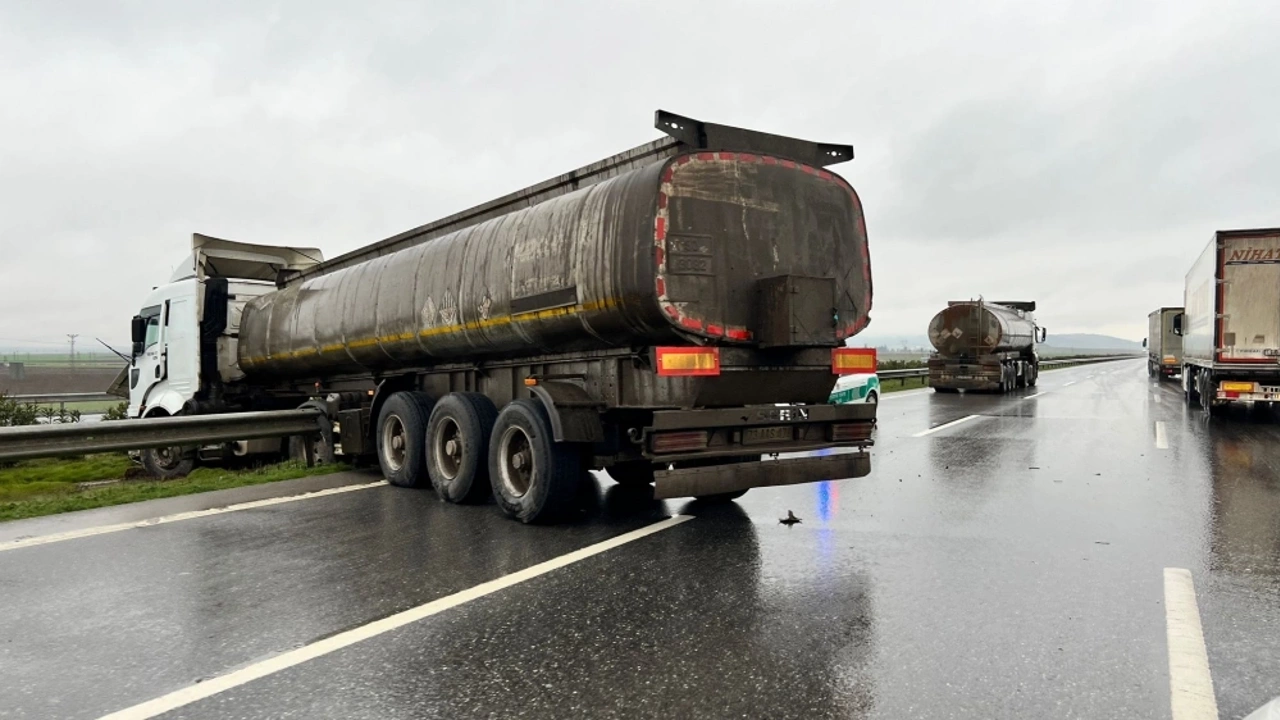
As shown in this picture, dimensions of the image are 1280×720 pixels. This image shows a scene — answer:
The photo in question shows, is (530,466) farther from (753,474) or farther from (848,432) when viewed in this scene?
(848,432)

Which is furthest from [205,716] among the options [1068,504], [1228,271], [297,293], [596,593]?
[1228,271]

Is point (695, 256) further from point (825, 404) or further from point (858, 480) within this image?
point (858, 480)

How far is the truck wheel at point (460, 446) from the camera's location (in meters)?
7.93

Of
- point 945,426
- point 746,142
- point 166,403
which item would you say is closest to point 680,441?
point 746,142

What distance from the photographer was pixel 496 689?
3516 millimetres

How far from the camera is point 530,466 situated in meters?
7.24

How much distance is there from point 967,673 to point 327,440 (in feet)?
30.2

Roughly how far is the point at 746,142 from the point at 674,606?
411cm

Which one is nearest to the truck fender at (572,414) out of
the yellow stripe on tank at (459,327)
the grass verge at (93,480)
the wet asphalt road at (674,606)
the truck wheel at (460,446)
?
the yellow stripe on tank at (459,327)

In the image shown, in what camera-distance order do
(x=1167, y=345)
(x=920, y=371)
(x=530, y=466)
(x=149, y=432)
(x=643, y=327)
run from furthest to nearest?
(x=1167, y=345) < (x=920, y=371) < (x=149, y=432) < (x=530, y=466) < (x=643, y=327)

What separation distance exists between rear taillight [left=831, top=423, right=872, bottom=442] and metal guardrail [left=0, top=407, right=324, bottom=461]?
7.14 metres

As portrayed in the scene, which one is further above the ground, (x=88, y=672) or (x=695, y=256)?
(x=695, y=256)

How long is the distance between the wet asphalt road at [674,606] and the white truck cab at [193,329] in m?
5.68

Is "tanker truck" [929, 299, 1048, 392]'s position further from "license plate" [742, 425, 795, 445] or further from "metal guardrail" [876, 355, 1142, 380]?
"license plate" [742, 425, 795, 445]
